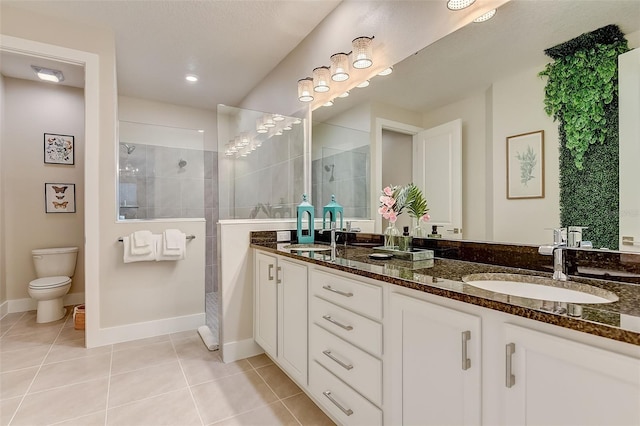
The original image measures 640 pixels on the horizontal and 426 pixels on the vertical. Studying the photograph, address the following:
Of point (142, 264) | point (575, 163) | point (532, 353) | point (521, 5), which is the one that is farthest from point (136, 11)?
point (532, 353)

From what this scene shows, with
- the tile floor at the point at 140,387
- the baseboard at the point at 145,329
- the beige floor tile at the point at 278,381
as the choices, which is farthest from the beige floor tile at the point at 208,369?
the baseboard at the point at 145,329

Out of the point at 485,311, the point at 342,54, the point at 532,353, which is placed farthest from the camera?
the point at 342,54

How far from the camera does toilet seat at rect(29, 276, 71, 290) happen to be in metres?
2.98

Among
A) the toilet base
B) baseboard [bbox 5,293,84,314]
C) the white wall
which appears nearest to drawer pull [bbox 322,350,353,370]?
the toilet base

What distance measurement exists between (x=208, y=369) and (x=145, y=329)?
100 cm

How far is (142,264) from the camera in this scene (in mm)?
2857

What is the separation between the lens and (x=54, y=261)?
3420 mm

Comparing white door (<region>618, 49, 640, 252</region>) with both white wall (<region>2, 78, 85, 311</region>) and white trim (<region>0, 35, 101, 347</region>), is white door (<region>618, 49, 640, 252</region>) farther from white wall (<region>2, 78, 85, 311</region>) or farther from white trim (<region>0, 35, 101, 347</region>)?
white wall (<region>2, 78, 85, 311</region>)

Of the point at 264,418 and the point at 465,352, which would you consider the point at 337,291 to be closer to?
the point at 465,352

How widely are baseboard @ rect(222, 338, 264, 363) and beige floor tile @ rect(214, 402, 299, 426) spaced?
677 mm

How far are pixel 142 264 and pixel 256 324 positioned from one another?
128 centimetres

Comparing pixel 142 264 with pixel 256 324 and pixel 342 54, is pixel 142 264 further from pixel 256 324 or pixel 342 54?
pixel 342 54

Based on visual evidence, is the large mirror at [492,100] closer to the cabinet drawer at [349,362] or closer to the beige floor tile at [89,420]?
the cabinet drawer at [349,362]

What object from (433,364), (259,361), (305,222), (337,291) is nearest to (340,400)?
(337,291)
